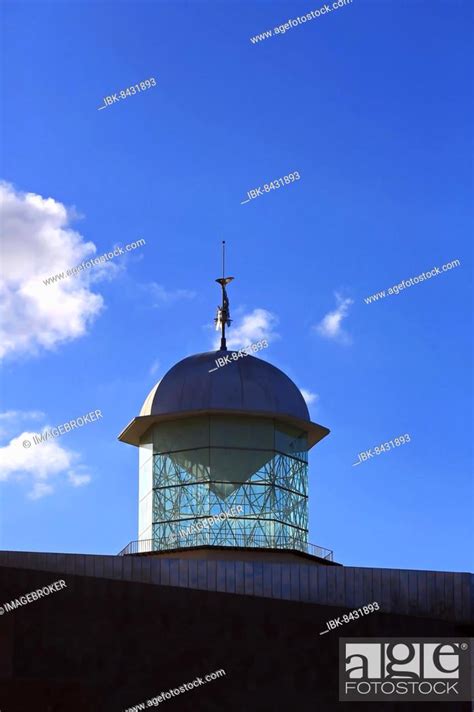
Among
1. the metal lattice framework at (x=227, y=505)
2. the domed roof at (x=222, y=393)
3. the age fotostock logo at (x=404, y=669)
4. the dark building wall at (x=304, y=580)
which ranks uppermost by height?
the domed roof at (x=222, y=393)

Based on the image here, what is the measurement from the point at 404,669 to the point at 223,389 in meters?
8.73

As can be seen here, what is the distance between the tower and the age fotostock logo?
5563 mm

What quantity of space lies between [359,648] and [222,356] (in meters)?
9.13

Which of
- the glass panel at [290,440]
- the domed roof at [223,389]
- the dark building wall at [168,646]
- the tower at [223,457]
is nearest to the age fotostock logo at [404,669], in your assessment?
the dark building wall at [168,646]

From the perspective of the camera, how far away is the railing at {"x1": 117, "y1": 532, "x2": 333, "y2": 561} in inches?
1331

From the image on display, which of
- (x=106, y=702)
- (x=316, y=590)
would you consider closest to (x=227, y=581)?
(x=316, y=590)

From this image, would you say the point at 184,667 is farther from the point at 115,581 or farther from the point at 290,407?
the point at 290,407

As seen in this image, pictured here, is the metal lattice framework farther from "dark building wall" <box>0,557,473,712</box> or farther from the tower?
"dark building wall" <box>0,557,473,712</box>

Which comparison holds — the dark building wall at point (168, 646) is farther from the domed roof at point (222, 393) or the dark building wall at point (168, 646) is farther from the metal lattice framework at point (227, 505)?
the domed roof at point (222, 393)

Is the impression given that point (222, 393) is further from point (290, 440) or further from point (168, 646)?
point (168, 646)

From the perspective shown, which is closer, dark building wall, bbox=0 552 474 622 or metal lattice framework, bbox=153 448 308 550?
dark building wall, bbox=0 552 474 622

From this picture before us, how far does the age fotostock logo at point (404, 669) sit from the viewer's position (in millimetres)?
28359

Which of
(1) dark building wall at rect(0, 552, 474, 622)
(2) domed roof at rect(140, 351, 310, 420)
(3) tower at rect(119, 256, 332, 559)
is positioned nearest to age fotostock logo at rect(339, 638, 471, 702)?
(1) dark building wall at rect(0, 552, 474, 622)

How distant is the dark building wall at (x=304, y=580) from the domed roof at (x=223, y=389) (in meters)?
5.87
